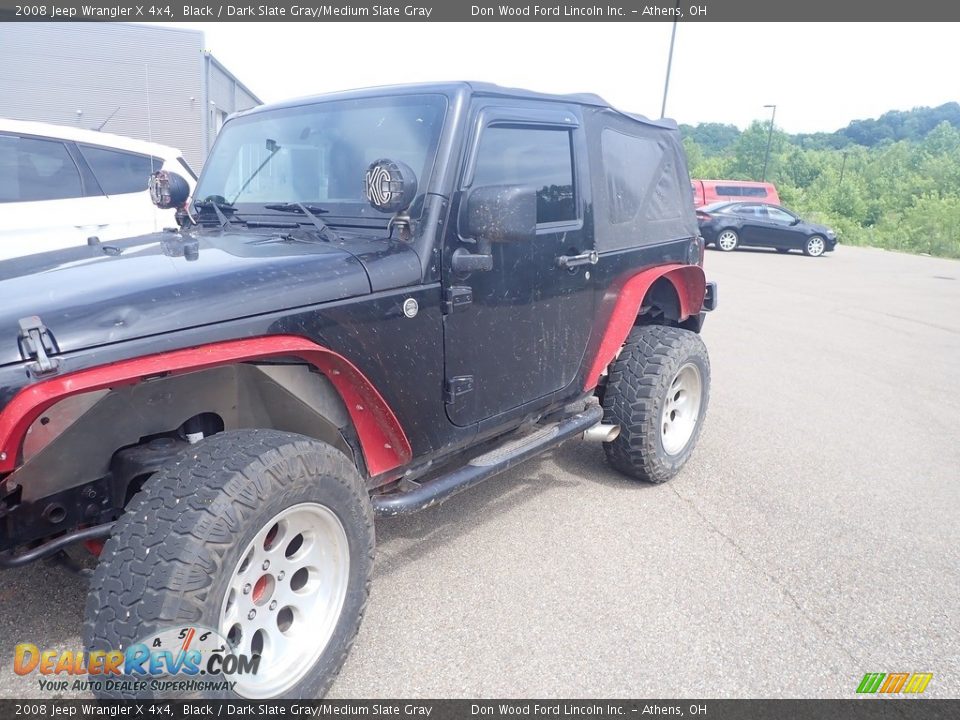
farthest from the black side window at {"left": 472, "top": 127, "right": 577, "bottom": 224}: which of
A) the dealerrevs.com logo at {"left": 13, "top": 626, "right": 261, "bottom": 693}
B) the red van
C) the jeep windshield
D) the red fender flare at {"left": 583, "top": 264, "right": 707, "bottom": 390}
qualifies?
the red van

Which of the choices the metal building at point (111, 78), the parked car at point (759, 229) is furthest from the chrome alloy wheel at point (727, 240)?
the metal building at point (111, 78)

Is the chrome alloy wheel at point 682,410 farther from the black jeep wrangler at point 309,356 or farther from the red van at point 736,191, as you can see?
the red van at point 736,191

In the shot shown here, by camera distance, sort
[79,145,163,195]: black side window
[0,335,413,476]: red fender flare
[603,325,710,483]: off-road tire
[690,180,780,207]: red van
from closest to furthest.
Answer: [0,335,413,476]: red fender flare → [603,325,710,483]: off-road tire → [79,145,163,195]: black side window → [690,180,780,207]: red van

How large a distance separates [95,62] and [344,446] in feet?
62.4

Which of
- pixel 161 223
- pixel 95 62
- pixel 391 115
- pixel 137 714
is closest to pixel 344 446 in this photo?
pixel 137 714

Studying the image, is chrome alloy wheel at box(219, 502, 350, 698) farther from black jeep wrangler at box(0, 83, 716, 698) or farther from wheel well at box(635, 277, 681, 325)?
wheel well at box(635, 277, 681, 325)

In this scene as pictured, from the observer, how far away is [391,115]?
297cm

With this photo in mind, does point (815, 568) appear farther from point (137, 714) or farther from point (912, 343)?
point (912, 343)

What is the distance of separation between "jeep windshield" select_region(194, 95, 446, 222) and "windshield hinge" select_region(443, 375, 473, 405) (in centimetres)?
70

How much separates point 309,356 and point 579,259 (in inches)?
61.3

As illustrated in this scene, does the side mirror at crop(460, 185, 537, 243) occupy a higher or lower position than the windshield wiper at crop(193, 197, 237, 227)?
higher

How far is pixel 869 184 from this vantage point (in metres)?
48.5

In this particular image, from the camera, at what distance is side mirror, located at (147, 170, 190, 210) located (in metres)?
3.72

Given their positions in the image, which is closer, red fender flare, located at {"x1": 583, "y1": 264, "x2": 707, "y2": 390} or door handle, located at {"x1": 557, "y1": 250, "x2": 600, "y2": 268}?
door handle, located at {"x1": 557, "y1": 250, "x2": 600, "y2": 268}
